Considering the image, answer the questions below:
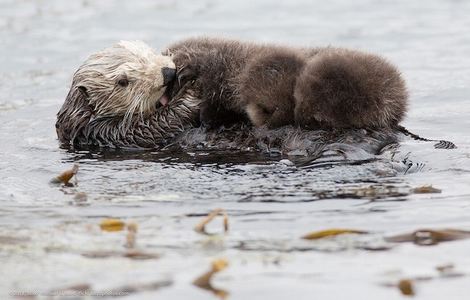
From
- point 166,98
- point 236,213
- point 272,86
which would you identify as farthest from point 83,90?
point 236,213

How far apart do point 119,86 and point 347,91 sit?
177 centimetres

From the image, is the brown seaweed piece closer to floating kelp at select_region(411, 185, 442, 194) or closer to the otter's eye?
the otter's eye

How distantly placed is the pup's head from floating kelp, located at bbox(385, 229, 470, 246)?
2.42 metres

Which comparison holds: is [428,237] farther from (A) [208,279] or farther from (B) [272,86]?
(B) [272,86]

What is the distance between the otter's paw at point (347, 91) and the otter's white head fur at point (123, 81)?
1.14 metres

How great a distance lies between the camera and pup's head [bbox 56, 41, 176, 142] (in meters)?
6.07

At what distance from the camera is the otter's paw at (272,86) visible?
17.7 feet

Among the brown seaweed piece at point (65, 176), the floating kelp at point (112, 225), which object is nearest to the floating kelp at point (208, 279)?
the floating kelp at point (112, 225)

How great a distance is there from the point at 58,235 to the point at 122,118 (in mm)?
2176

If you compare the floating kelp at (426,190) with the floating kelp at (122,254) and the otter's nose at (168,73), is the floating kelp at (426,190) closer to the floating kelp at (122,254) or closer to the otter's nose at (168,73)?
the floating kelp at (122,254)

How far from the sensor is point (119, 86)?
6168 mm

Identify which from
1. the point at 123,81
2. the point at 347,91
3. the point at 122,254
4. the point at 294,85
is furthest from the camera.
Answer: the point at 123,81

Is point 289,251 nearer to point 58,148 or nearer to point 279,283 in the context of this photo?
point 279,283

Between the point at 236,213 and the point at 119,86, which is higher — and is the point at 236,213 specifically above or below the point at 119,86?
below
